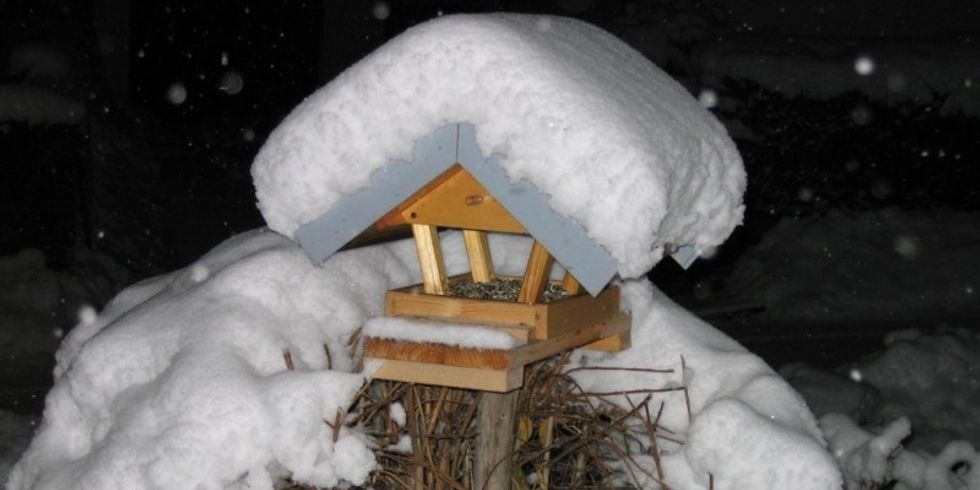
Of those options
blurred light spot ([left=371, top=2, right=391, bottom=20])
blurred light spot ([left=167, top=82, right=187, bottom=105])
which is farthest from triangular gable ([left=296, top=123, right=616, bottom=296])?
blurred light spot ([left=167, top=82, right=187, bottom=105])

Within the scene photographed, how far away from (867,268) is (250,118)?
21.3 feet

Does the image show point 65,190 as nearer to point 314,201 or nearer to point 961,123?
point 314,201

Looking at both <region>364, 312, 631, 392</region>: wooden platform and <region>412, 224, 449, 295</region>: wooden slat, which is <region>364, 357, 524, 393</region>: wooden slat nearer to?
<region>364, 312, 631, 392</region>: wooden platform

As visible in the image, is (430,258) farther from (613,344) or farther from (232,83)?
(232,83)

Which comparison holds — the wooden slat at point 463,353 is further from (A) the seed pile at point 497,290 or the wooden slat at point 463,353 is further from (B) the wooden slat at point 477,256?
(B) the wooden slat at point 477,256

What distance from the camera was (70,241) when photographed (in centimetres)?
831

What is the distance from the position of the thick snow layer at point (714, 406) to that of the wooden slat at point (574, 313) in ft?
0.43

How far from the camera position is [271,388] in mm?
2459

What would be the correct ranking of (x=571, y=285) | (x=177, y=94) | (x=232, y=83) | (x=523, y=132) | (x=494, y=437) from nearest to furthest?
(x=523, y=132) → (x=494, y=437) → (x=571, y=285) → (x=177, y=94) → (x=232, y=83)

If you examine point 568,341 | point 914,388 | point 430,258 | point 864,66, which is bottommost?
point 914,388

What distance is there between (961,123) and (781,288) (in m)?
2.05

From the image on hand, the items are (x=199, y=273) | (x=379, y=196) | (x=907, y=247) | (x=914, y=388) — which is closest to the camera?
(x=379, y=196)

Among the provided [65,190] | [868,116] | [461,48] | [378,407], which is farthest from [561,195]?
[868,116]

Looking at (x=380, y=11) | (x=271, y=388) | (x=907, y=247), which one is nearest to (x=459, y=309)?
(x=271, y=388)
